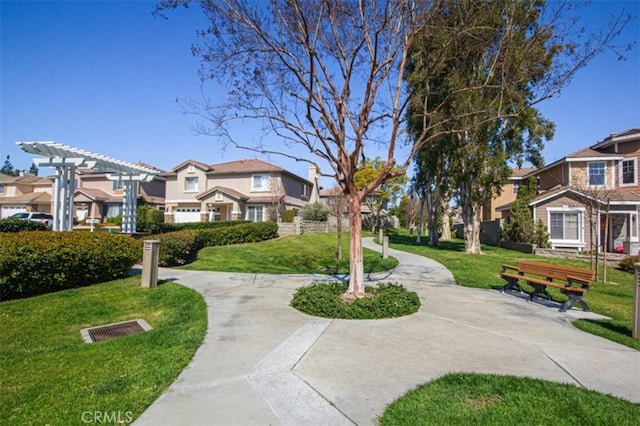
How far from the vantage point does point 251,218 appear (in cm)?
3272

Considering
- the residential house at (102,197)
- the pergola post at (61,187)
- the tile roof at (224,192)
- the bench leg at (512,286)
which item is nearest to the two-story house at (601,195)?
the bench leg at (512,286)

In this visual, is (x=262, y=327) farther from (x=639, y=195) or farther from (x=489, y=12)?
(x=639, y=195)

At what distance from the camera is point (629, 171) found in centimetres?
2280

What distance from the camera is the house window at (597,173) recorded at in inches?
926

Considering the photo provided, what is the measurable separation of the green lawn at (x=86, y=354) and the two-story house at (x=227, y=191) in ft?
77.3

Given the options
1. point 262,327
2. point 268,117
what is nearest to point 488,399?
point 262,327

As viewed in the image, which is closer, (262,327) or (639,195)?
(262,327)

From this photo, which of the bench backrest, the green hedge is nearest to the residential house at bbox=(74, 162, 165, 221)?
the green hedge

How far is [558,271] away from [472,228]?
13767 mm

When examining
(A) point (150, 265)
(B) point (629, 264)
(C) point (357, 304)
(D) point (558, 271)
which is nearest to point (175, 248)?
(A) point (150, 265)

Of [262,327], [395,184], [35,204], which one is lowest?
[262,327]

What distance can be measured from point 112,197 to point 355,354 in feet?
128

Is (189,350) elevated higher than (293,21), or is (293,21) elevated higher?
(293,21)

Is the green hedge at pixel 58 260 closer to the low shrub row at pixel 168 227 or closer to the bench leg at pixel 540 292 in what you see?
the bench leg at pixel 540 292
